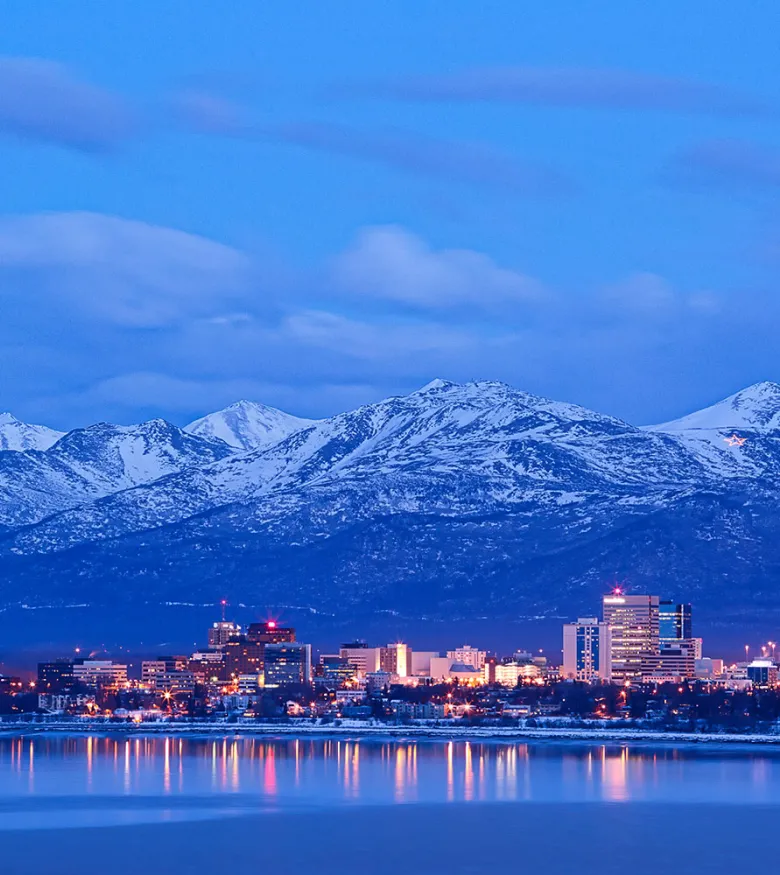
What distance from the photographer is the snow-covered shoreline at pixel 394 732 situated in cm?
12756

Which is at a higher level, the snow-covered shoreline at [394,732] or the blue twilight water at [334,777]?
the blue twilight water at [334,777]

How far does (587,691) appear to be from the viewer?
187875 mm

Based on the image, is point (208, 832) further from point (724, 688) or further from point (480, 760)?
point (724, 688)

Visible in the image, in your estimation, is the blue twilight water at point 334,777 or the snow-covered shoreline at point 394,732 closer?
the blue twilight water at point 334,777

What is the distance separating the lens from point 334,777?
88.4 metres

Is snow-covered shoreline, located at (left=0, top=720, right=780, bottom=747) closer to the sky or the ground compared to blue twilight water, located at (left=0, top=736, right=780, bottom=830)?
closer to the ground

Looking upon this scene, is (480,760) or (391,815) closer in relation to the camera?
(391,815)

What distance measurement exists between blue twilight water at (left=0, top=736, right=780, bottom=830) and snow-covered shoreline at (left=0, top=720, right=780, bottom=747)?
7394mm

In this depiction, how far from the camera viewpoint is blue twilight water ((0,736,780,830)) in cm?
7419

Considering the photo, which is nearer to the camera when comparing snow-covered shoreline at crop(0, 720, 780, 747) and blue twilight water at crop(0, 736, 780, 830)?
blue twilight water at crop(0, 736, 780, 830)

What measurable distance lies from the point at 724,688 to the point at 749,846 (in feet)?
444

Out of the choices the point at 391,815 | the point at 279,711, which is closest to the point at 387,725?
the point at 279,711

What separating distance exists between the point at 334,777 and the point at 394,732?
49.0m

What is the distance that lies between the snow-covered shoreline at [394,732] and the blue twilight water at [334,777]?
291 inches
